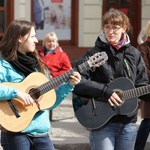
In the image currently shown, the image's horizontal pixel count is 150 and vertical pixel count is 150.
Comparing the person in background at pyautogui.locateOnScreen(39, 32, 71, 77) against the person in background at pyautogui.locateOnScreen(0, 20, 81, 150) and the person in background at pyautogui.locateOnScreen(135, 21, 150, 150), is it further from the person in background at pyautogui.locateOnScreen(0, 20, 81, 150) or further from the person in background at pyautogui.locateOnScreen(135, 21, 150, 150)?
the person in background at pyautogui.locateOnScreen(0, 20, 81, 150)

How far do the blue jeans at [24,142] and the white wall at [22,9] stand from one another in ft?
30.7

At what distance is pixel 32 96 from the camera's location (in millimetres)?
4621

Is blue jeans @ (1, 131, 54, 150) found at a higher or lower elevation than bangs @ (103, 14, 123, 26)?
lower

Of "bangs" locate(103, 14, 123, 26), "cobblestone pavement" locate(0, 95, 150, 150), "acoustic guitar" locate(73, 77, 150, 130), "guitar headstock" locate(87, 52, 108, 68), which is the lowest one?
"cobblestone pavement" locate(0, 95, 150, 150)

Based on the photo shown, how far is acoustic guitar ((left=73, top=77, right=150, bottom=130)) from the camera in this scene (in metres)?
4.83

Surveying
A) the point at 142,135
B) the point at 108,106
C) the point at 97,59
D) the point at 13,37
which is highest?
the point at 13,37

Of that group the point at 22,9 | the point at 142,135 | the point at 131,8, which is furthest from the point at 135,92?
the point at 131,8

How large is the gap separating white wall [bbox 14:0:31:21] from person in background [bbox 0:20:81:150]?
9182mm

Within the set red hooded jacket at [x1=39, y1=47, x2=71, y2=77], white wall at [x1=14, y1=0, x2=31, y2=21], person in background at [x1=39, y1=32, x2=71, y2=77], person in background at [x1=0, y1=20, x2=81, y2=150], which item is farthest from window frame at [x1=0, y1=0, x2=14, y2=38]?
person in background at [x1=0, y1=20, x2=81, y2=150]

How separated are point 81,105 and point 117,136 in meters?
0.39

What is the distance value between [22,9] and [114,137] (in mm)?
9377

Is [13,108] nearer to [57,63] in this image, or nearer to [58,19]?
[57,63]

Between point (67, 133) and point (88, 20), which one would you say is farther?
point (88, 20)

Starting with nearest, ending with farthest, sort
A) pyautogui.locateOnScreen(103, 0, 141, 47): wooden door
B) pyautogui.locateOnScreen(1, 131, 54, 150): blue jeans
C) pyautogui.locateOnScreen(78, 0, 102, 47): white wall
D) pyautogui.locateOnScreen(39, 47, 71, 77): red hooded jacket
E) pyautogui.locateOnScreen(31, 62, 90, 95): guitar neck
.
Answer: pyautogui.locateOnScreen(1, 131, 54, 150): blue jeans, pyautogui.locateOnScreen(31, 62, 90, 95): guitar neck, pyautogui.locateOnScreen(39, 47, 71, 77): red hooded jacket, pyautogui.locateOnScreen(78, 0, 102, 47): white wall, pyautogui.locateOnScreen(103, 0, 141, 47): wooden door
